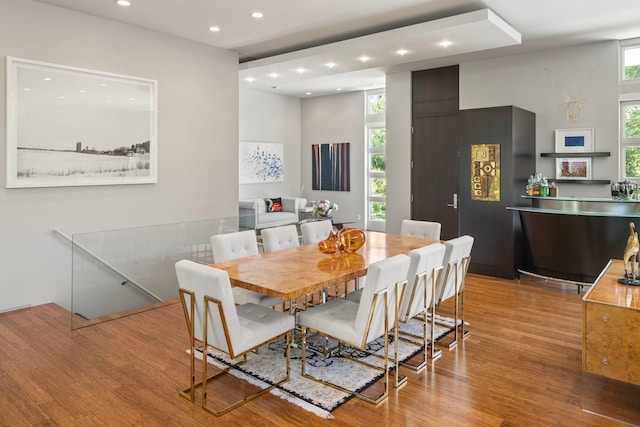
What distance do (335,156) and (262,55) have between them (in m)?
3.95

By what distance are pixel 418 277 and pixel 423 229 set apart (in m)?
1.79

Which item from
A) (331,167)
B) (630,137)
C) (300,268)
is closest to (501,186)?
(630,137)

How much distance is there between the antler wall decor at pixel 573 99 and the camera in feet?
20.2

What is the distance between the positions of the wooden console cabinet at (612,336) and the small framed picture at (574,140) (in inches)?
158

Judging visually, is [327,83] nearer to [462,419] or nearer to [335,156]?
[335,156]

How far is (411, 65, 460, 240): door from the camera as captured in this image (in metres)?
7.34

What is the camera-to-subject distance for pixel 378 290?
9.07 ft

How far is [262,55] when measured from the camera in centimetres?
671

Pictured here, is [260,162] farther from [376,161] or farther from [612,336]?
[612,336]

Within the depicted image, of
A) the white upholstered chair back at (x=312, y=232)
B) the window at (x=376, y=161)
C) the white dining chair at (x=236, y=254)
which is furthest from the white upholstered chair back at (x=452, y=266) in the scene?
the window at (x=376, y=161)

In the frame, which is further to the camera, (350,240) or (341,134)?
(341,134)

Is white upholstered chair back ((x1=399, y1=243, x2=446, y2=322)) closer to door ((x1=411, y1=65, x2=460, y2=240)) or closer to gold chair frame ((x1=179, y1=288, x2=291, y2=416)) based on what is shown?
gold chair frame ((x1=179, y1=288, x2=291, y2=416))

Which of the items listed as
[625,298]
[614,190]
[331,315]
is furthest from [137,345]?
[614,190]

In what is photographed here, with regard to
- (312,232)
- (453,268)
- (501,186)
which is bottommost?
(453,268)
